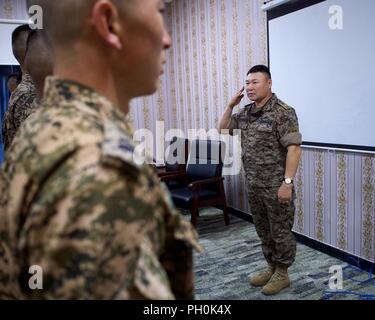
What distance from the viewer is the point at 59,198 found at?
1.23ft

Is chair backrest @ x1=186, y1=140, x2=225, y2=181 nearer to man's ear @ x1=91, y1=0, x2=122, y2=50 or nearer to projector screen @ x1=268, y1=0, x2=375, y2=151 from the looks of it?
projector screen @ x1=268, y1=0, x2=375, y2=151

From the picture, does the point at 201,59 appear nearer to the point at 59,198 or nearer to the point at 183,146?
the point at 183,146

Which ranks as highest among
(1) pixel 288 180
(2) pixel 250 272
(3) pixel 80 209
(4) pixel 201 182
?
(3) pixel 80 209

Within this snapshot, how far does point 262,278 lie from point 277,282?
13 cm

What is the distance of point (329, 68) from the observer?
8.87 feet

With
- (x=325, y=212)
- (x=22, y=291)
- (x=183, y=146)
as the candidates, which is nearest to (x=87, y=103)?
(x=22, y=291)

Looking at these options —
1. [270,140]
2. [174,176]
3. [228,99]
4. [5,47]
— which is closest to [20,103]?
[270,140]

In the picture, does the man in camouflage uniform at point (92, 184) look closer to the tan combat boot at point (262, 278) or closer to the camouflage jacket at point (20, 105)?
the camouflage jacket at point (20, 105)

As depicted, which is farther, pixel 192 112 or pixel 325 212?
pixel 192 112

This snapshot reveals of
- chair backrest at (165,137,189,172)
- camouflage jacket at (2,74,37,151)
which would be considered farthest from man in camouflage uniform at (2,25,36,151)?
chair backrest at (165,137,189,172)

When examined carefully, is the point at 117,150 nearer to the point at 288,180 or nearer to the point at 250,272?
the point at 288,180

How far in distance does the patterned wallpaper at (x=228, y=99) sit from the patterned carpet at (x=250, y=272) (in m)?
0.21
